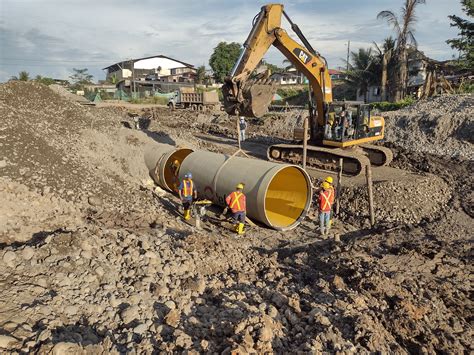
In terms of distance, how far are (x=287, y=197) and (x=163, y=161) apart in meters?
3.73

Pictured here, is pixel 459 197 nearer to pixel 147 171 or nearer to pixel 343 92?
pixel 147 171

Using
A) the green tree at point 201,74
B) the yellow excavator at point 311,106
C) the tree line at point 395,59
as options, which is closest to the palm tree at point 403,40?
the tree line at point 395,59

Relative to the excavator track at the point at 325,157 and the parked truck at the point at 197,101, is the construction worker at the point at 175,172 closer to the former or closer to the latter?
the excavator track at the point at 325,157

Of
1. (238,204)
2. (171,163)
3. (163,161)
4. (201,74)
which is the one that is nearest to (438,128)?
(171,163)

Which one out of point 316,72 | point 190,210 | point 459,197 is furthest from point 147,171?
point 459,197

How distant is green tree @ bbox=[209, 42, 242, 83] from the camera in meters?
58.4

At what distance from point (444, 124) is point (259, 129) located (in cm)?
1065

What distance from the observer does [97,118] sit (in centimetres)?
1296

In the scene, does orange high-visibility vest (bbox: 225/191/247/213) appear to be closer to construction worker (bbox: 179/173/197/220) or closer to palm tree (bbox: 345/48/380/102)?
construction worker (bbox: 179/173/197/220)

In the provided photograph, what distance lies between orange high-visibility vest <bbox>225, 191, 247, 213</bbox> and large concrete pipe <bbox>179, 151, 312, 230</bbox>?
13.6 inches

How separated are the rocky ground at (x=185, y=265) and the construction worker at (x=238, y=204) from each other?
41 cm

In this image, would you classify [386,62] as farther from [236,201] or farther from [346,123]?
[236,201]

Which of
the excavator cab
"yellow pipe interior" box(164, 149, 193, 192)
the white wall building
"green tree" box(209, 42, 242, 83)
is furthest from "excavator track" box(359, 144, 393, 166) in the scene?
the white wall building

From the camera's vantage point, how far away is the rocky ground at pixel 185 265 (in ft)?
15.1
